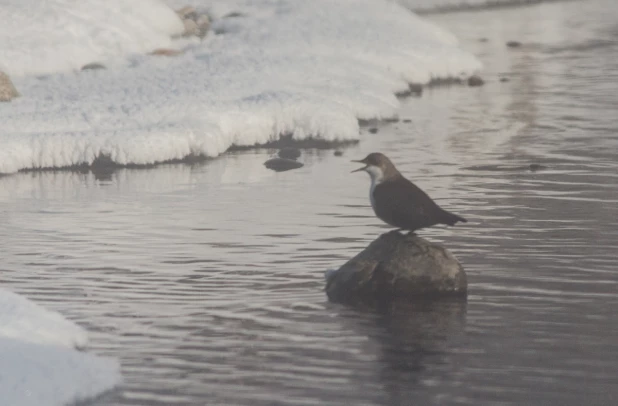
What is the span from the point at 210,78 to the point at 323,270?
55.8 ft

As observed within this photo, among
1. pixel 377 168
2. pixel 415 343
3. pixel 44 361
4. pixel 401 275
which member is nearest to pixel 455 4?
pixel 377 168

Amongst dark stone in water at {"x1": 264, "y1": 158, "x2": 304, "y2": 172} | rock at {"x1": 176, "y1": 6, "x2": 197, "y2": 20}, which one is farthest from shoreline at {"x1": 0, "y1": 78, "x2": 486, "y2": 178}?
rock at {"x1": 176, "y1": 6, "x2": 197, "y2": 20}

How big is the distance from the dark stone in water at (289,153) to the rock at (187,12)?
26.7m

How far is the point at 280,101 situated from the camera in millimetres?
25578

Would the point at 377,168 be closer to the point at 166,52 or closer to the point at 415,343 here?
the point at 415,343

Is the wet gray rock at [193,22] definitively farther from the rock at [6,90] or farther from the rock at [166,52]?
the rock at [6,90]

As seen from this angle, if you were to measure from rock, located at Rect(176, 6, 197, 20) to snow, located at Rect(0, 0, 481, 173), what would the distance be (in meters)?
1.15

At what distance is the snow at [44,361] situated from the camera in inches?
360

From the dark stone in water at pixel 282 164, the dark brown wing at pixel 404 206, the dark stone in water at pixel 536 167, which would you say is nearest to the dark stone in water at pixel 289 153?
the dark stone in water at pixel 282 164

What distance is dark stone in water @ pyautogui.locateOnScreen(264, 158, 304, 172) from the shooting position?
2145 centimetres

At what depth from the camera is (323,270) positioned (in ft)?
44.2

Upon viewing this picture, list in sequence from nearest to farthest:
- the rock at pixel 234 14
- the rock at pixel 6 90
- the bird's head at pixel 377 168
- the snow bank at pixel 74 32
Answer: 1. the bird's head at pixel 377 168
2. the rock at pixel 6 90
3. the snow bank at pixel 74 32
4. the rock at pixel 234 14

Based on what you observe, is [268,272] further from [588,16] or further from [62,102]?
[588,16]

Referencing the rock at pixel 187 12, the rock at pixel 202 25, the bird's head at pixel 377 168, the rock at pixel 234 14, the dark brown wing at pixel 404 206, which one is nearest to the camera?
the dark brown wing at pixel 404 206
